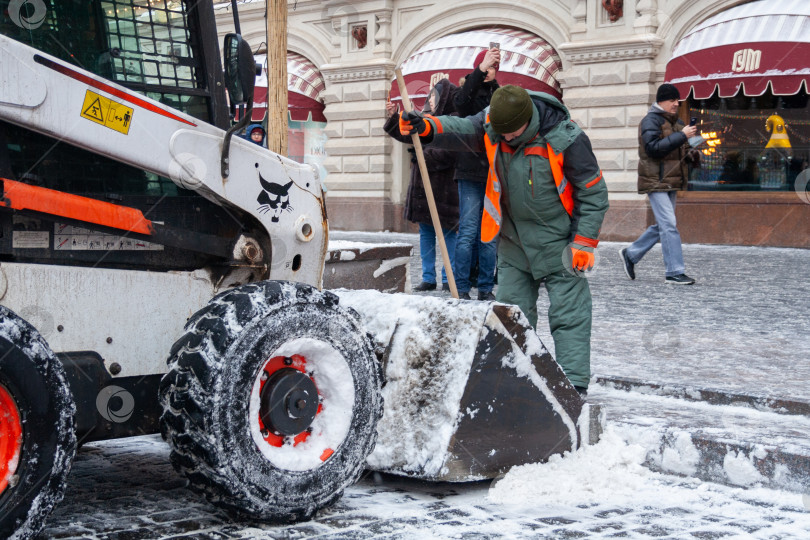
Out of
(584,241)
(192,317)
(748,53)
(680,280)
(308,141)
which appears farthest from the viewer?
(308,141)

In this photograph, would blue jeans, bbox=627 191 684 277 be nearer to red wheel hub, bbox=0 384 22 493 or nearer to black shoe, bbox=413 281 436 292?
black shoe, bbox=413 281 436 292

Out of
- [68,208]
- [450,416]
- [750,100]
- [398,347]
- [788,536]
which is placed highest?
[750,100]

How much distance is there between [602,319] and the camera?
24.7 feet

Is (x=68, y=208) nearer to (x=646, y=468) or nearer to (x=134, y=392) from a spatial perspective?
(x=134, y=392)

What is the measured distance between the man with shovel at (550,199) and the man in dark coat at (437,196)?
11.3 feet

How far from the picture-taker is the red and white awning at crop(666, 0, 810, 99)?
1388 centimetres

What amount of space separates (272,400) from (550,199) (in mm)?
1924

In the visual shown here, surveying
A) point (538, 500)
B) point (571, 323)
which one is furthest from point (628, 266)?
point (538, 500)

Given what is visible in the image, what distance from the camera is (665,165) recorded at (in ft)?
32.1

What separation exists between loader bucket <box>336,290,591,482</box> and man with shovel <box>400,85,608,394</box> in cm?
73

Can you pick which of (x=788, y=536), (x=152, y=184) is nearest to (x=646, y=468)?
(x=788, y=536)

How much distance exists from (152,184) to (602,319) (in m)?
4.71

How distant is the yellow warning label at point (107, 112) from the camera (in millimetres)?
3092

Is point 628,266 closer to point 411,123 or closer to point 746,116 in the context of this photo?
point 411,123
